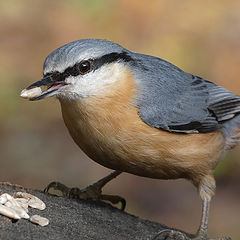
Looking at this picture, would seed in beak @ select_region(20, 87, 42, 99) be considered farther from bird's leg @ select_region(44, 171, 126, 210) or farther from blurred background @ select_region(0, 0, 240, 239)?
blurred background @ select_region(0, 0, 240, 239)

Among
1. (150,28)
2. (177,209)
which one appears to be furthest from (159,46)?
(177,209)

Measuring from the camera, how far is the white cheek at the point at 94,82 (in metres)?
4.61

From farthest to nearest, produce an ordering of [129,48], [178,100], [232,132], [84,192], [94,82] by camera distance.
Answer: [129,48] → [232,132] → [84,192] → [178,100] → [94,82]

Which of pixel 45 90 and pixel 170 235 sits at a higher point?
pixel 45 90

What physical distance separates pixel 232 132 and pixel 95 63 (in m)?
1.55

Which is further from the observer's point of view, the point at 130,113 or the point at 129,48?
the point at 129,48

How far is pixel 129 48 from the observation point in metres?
9.64

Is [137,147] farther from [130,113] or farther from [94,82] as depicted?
[94,82]

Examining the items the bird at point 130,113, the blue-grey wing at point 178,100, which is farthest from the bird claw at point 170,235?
the blue-grey wing at point 178,100

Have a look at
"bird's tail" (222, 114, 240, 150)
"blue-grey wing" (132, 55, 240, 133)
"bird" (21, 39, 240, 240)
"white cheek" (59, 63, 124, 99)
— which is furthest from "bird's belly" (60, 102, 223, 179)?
"bird's tail" (222, 114, 240, 150)

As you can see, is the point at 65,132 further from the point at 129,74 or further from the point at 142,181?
the point at 129,74

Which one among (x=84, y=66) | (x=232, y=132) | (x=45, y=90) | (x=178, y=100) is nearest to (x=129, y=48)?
(x=232, y=132)

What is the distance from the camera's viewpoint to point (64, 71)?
4.57 m

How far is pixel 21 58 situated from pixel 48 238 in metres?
5.84
